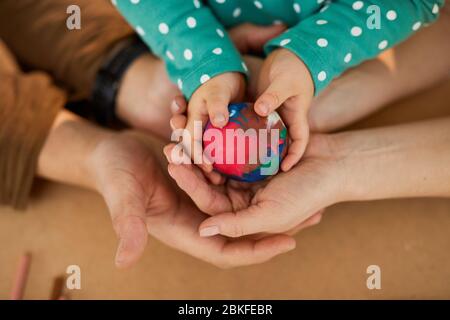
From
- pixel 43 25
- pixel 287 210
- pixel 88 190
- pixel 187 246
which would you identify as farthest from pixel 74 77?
pixel 287 210

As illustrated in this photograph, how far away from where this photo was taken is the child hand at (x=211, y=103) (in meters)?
0.69

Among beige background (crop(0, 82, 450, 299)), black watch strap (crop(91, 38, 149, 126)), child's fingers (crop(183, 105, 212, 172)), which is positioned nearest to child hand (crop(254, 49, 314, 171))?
child's fingers (crop(183, 105, 212, 172))

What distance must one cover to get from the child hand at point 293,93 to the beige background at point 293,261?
232 mm

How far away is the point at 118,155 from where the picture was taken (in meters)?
0.81

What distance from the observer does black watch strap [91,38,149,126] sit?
994 mm

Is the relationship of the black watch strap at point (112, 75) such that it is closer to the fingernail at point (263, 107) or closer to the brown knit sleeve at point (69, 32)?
the brown knit sleeve at point (69, 32)

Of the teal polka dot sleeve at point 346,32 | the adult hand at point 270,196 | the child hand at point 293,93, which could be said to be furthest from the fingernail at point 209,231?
the teal polka dot sleeve at point 346,32

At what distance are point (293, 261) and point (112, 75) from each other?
53 cm

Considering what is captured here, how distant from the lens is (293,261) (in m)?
0.89

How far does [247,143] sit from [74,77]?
540 millimetres

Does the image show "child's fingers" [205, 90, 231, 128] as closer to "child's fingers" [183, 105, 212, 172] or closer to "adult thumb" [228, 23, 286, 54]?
"child's fingers" [183, 105, 212, 172]

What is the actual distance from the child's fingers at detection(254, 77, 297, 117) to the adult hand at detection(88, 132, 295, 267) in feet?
0.68

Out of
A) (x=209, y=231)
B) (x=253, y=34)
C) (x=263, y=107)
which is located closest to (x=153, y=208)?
(x=209, y=231)

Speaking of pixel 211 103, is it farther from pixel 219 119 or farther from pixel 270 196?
pixel 270 196
